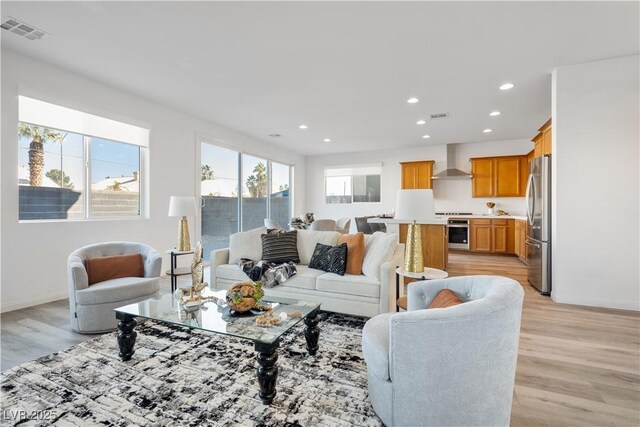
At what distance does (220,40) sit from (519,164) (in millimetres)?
6865

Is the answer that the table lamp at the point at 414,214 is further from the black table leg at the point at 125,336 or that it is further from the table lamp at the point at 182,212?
the table lamp at the point at 182,212

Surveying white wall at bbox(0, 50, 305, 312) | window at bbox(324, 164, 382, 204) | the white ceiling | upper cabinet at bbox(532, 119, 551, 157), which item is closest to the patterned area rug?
white wall at bbox(0, 50, 305, 312)

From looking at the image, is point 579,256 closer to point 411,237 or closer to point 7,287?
point 411,237

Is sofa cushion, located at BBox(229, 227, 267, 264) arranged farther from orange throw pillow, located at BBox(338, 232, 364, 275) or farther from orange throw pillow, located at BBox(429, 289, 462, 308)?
orange throw pillow, located at BBox(429, 289, 462, 308)

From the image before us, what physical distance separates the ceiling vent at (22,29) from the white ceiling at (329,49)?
0.09 meters

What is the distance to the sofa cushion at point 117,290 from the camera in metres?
2.63

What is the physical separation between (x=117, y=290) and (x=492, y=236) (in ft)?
23.4

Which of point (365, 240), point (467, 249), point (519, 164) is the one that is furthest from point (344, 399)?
point (519, 164)

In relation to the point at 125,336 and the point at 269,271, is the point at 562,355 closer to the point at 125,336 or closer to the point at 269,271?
the point at 269,271

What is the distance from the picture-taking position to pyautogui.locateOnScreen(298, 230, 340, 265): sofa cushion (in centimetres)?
359

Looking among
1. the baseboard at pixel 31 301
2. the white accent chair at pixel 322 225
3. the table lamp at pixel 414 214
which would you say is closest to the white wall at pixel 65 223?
the baseboard at pixel 31 301

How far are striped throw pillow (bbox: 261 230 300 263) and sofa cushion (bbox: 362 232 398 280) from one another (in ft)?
2.93

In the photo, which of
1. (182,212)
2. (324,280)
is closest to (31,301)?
(182,212)

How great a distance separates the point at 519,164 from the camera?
6961mm
